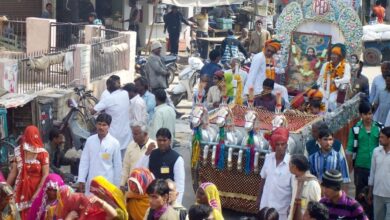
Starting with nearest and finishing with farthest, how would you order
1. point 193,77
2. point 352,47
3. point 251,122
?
point 251,122 → point 352,47 → point 193,77

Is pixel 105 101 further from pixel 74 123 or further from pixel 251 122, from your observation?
pixel 251 122

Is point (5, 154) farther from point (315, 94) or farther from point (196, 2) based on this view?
point (196, 2)

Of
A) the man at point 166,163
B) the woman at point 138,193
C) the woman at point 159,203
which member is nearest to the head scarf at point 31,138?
the man at point 166,163

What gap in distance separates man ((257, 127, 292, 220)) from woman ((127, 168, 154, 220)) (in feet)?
4.23

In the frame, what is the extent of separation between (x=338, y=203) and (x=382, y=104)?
16.2 feet

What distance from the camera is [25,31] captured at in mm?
19578

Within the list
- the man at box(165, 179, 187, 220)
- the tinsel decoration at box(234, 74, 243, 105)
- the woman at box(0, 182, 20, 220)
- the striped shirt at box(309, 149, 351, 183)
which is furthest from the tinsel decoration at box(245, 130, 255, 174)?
the woman at box(0, 182, 20, 220)

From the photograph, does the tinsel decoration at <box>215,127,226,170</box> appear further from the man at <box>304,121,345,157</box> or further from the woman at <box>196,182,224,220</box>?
the woman at <box>196,182,224,220</box>

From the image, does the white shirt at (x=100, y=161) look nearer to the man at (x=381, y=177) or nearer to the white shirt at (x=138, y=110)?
the white shirt at (x=138, y=110)

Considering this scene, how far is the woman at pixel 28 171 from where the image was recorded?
30.1 feet

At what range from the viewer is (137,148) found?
9516 millimetres

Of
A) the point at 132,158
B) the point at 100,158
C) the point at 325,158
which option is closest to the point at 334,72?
the point at 325,158

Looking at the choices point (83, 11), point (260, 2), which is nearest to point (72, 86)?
point (83, 11)

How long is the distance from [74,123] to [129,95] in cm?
165
